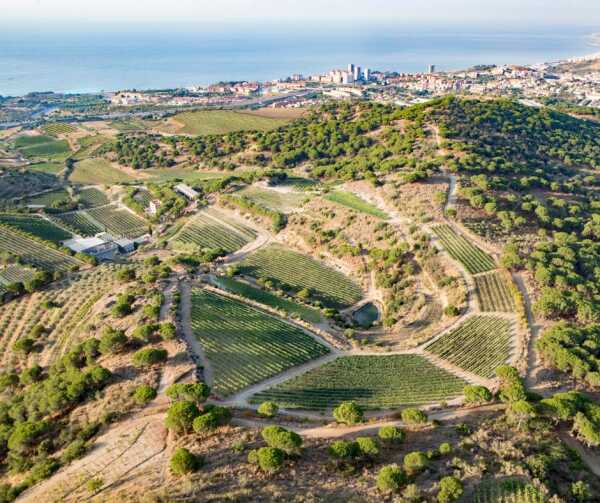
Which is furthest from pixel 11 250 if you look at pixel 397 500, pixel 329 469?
pixel 397 500

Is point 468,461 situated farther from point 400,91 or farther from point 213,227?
point 400,91

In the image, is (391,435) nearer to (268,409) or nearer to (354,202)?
(268,409)

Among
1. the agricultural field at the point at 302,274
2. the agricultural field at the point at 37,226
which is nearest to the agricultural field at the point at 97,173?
the agricultural field at the point at 37,226

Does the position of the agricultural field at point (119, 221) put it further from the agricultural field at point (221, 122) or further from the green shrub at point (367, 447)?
the green shrub at point (367, 447)

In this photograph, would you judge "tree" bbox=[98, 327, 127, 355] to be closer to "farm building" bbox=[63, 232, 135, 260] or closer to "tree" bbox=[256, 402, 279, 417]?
"tree" bbox=[256, 402, 279, 417]

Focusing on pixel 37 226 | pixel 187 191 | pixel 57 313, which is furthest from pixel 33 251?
pixel 187 191

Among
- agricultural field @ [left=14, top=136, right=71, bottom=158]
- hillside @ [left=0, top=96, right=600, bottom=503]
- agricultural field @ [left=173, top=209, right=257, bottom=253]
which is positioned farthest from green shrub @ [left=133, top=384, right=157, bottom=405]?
agricultural field @ [left=14, top=136, right=71, bottom=158]
